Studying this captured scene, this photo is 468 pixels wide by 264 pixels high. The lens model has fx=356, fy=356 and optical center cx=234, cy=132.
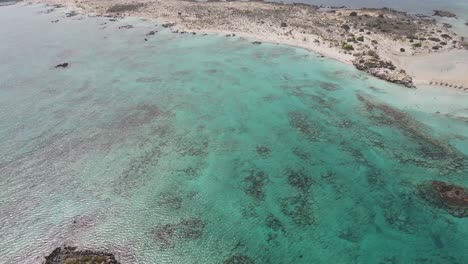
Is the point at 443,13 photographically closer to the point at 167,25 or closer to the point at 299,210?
the point at 167,25

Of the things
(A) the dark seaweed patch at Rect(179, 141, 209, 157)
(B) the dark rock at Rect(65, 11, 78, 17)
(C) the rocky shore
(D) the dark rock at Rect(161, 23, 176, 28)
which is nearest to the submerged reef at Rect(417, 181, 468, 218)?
(C) the rocky shore

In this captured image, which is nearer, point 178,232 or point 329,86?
point 178,232

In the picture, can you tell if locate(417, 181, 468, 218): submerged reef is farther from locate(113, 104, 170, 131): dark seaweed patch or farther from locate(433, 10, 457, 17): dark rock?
locate(433, 10, 457, 17): dark rock

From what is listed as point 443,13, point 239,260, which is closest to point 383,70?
point 239,260

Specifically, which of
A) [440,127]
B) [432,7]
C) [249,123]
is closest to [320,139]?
[249,123]

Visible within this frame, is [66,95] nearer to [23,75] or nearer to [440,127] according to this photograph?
[23,75]

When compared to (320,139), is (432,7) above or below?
above
